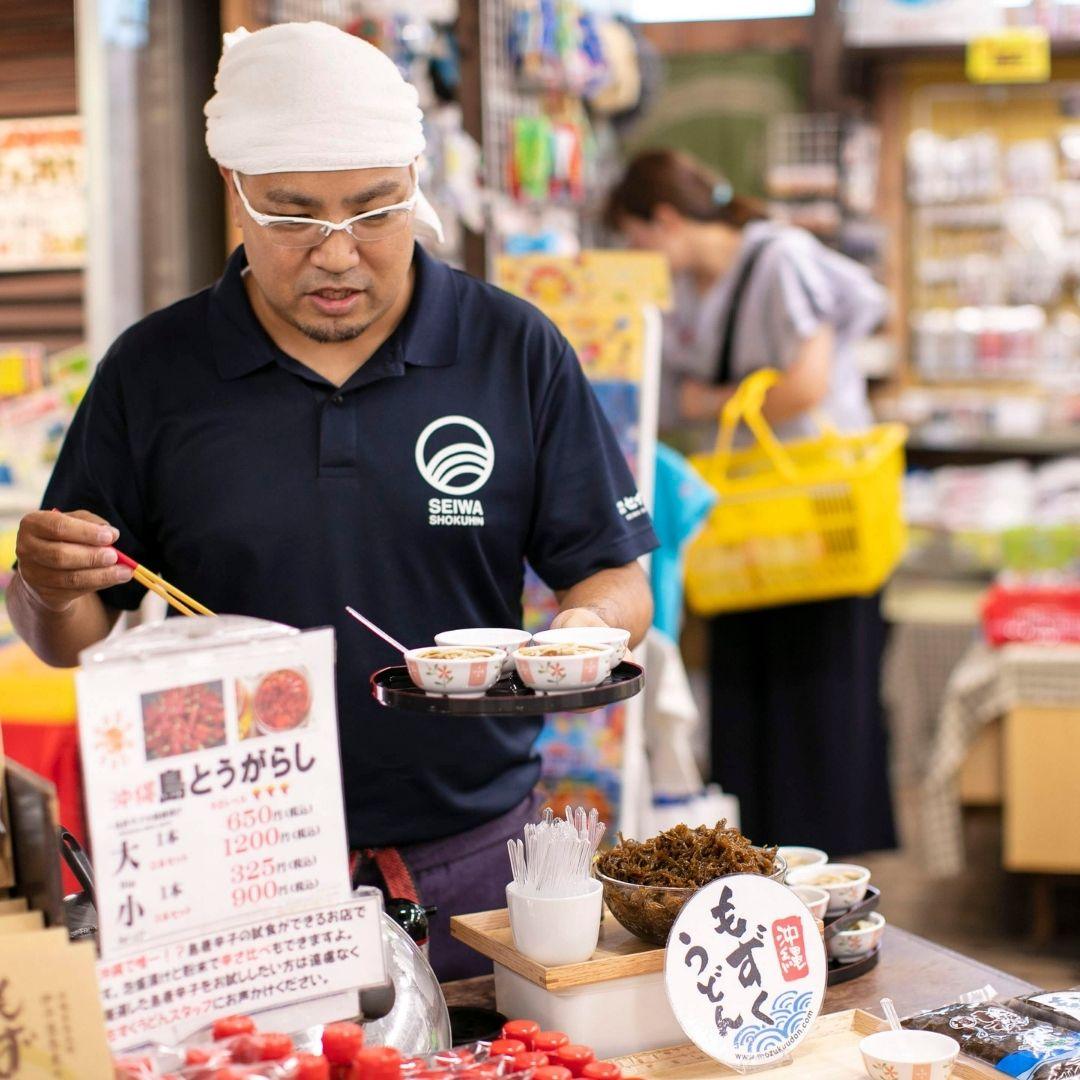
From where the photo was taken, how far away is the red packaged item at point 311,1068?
1284 millimetres

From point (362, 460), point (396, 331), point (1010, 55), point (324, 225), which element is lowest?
point (362, 460)

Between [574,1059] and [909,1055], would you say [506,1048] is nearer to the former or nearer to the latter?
[574,1059]

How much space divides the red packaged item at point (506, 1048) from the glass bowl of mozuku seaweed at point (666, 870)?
0.21 metres

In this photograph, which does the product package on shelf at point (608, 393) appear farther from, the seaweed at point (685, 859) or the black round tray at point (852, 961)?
the seaweed at point (685, 859)

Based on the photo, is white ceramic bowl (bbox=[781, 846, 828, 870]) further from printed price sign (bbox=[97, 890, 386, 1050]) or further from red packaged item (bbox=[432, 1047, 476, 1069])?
printed price sign (bbox=[97, 890, 386, 1050])

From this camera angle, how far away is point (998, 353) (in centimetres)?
707

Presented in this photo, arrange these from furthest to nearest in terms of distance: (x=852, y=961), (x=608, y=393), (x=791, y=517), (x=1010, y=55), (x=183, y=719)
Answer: (x=1010, y=55) < (x=791, y=517) < (x=608, y=393) < (x=852, y=961) < (x=183, y=719)

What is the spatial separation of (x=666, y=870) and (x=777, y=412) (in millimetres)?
3109

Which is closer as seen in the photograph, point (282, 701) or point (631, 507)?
point (282, 701)

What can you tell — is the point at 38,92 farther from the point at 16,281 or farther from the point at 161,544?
the point at 161,544

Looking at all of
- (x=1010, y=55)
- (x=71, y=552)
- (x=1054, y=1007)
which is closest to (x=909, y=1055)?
(x=1054, y=1007)

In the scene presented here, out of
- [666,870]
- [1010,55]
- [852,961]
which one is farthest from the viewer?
[1010,55]

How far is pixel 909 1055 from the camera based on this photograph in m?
1.50

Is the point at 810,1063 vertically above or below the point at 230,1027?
below
